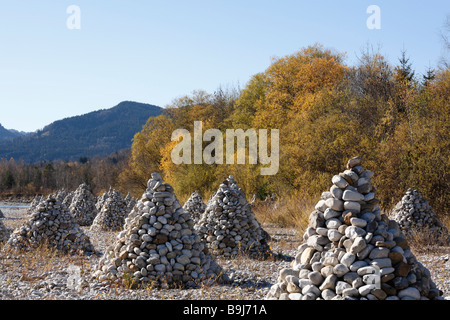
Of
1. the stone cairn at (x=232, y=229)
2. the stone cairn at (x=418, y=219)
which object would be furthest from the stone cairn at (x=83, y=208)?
the stone cairn at (x=418, y=219)

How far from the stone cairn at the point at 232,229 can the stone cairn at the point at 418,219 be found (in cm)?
342

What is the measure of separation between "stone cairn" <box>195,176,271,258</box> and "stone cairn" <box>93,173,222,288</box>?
230 cm

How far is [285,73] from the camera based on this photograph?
27031mm

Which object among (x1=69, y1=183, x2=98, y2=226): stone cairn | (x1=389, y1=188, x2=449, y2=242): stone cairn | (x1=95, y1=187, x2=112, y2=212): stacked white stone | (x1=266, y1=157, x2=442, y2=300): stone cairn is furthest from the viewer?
(x1=95, y1=187, x2=112, y2=212): stacked white stone

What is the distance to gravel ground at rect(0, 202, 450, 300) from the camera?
4.93 meters

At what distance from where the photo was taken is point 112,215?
44.7ft

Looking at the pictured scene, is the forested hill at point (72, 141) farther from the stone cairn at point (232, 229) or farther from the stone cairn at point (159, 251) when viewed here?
the stone cairn at point (159, 251)

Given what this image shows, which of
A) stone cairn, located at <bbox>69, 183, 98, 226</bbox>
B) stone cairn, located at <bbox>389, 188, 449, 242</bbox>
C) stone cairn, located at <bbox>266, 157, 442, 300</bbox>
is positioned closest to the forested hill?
stone cairn, located at <bbox>69, 183, 98, 226</bbox>

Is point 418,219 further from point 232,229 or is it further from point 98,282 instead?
point 98,282

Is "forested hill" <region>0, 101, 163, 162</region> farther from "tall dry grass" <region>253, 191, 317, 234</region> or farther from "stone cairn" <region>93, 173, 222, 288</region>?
"stone cairn" <region>93, 173, 222, 288</region>

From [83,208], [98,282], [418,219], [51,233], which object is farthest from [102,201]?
[418,219]

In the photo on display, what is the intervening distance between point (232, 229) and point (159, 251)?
2.97m

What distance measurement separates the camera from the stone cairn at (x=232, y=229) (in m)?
8.17
